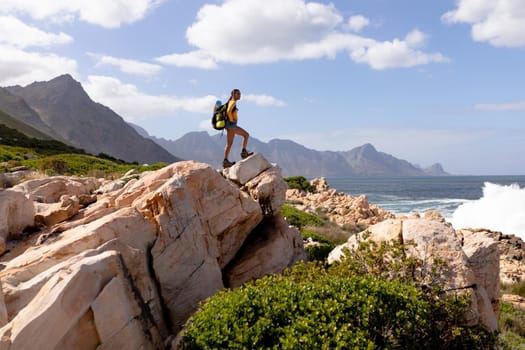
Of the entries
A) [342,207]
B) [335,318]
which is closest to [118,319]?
[335,318]

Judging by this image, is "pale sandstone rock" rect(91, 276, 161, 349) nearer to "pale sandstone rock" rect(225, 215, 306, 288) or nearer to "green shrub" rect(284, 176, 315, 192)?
"pale sandstone rock" rect(225, 215, 306, 288)

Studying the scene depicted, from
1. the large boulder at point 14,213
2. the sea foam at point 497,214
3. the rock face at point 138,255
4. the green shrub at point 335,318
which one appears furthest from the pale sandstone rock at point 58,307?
the sea foam at point 497,214

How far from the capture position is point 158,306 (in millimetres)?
7180

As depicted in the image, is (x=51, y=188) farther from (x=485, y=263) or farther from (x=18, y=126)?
(x=18, y=126)

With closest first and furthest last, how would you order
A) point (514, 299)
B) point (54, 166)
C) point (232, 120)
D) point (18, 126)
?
point (232, 120), point (514, 299), point (54, 166), point (18, 126)

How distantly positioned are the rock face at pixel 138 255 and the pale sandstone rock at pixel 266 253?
0.10 ft

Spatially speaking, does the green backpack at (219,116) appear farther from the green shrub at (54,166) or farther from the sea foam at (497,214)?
the sea foam at (497,214)

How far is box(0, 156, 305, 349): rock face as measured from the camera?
5.17m

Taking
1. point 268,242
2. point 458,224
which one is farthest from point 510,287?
point 458,224

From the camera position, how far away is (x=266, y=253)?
11.4 m

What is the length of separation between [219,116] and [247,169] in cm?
195

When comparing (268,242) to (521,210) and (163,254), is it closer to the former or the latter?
(163,254)

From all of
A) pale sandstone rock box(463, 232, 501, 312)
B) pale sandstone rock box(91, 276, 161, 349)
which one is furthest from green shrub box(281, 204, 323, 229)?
pale sandstone rock box(91, 276, 161, 349)

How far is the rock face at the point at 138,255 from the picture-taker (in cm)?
517
